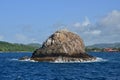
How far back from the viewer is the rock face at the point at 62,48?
138875 mm

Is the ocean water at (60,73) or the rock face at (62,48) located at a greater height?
the rock face at (62,48)

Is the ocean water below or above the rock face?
below

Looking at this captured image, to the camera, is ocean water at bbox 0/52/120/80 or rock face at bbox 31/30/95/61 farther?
rock face at bbox 31/30/95/61

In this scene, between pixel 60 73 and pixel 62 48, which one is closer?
pixel 60 73

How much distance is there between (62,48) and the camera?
14000 centimetres

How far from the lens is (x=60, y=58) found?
136 meters

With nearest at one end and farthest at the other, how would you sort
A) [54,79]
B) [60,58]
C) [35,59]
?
[54,79] → [60,58] → [35,59]

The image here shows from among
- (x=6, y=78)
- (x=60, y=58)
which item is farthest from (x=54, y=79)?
(x=60, y=58)

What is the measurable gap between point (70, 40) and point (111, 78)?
73.6 meters

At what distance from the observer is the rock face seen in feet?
456

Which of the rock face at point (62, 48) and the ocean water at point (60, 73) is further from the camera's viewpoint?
the rock face at point (62, 48)

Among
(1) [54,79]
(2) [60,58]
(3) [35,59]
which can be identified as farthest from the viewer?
(3) [35,59]

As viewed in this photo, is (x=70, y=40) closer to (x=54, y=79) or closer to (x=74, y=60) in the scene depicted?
(x=74, y=60)

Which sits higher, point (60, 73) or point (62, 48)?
point (62, 48)
